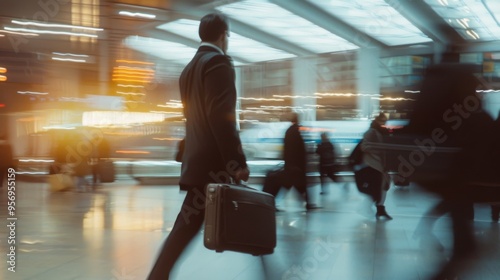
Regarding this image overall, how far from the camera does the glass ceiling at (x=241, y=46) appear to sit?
16078 mm

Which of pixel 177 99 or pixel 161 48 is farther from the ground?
pixel 161 48

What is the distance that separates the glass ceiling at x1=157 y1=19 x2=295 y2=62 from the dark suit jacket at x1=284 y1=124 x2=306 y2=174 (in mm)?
5439

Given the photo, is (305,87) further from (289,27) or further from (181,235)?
(181,235)

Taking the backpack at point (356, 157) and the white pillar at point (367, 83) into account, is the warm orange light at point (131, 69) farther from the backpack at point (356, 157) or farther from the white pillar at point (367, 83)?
the backpack at point (356, 157)

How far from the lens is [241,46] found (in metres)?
18.6

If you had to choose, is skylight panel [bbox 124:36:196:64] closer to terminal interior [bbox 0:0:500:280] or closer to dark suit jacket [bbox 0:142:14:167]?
terminal interior [bbox 0:0:500:280]

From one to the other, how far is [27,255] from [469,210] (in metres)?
4.01

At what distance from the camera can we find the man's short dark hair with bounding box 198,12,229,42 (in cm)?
366

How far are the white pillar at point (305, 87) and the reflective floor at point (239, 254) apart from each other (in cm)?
652

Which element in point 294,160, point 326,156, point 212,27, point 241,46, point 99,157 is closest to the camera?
point 212,27

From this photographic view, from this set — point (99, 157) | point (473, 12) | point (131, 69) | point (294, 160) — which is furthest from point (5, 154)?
point (473, 12)

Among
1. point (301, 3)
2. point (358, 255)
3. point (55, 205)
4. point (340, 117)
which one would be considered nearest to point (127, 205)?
point (55, 205)

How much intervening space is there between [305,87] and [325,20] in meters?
4.58

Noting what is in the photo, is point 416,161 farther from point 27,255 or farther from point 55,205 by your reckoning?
point 55,205
